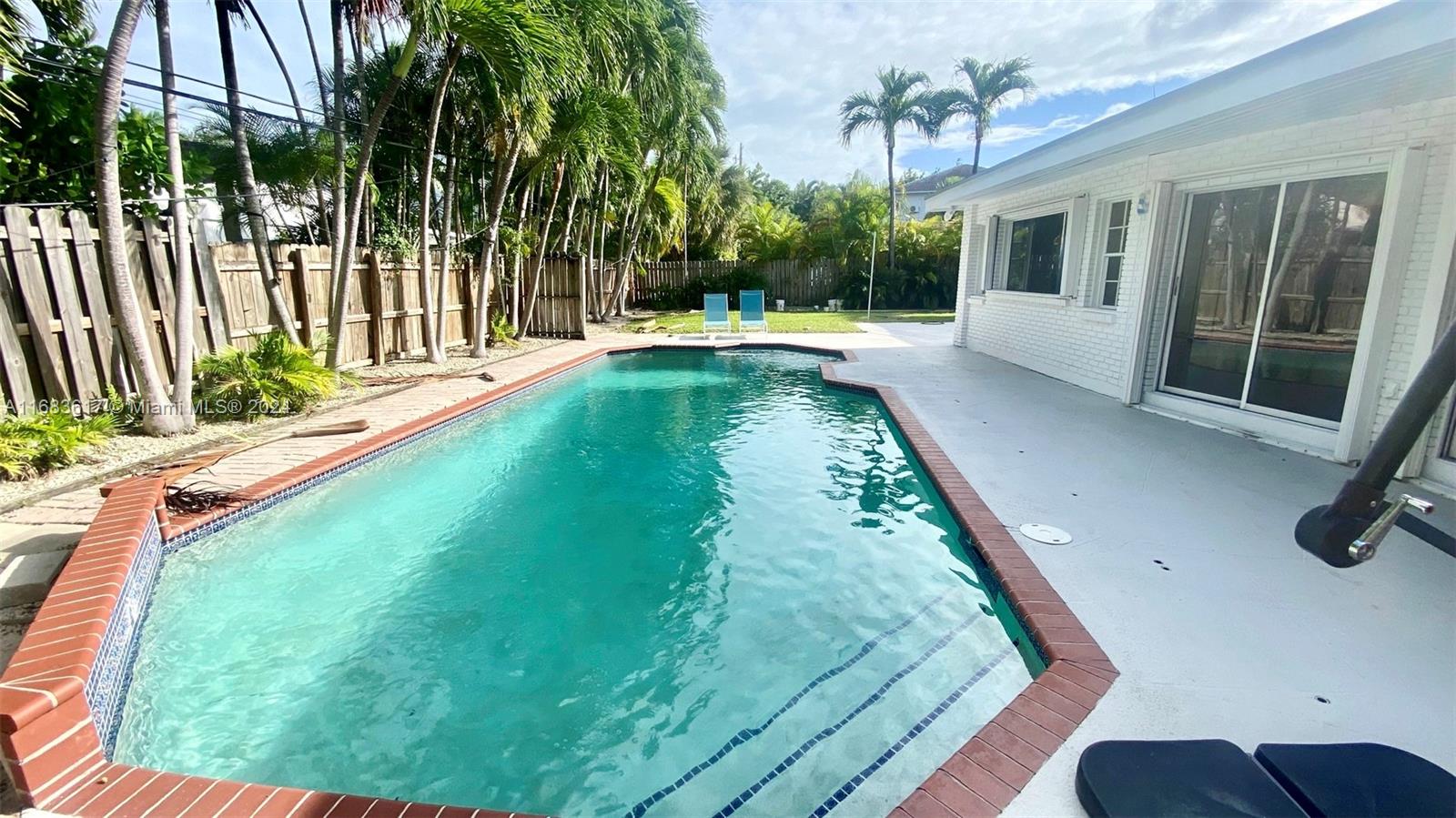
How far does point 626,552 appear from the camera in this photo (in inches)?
160

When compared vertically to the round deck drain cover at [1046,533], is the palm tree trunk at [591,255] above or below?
above

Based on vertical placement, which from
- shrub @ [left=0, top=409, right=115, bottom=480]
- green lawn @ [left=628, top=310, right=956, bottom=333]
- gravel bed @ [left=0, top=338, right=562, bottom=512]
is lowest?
gravel bed @ [left=0, top=338, right=562, bottom=512]

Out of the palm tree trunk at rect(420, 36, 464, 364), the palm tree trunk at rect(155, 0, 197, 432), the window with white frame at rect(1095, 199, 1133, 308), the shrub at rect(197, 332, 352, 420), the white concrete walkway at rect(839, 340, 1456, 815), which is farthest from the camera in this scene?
the palm tree trunk at rect(420, 36, 464, 364)

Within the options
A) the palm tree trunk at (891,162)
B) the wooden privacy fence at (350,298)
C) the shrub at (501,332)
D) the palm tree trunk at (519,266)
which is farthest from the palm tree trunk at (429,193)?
the palm tree trunk at (891,162)

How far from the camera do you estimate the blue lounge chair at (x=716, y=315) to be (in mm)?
14250

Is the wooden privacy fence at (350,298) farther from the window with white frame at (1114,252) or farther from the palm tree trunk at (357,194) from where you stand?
the window with white frame at (1114,252)

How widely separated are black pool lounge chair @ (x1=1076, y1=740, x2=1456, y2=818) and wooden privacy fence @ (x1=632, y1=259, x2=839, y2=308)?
19.9 meters

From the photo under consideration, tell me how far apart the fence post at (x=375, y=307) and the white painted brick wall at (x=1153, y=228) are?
9.34 m

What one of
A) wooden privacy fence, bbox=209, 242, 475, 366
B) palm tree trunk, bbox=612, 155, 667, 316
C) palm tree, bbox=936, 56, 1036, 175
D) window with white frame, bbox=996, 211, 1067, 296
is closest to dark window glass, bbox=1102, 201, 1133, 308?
window with white frame, bbox=996, 211, 1067, 296

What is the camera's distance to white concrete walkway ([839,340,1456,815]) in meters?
2.17

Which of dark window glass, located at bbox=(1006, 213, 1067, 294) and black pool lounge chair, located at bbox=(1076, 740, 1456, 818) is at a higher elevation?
dark window glass, located at bbox=(1006, 213, 1067, 294)

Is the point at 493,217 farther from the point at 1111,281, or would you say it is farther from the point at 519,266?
the point at 1111,281

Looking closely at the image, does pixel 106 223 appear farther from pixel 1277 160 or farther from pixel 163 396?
pixel 1277 160

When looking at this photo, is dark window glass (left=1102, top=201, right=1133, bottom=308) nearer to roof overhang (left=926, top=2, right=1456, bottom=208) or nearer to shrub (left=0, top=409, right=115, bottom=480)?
roof overhang (left=926, top=2, right=1456, bottom=208)
